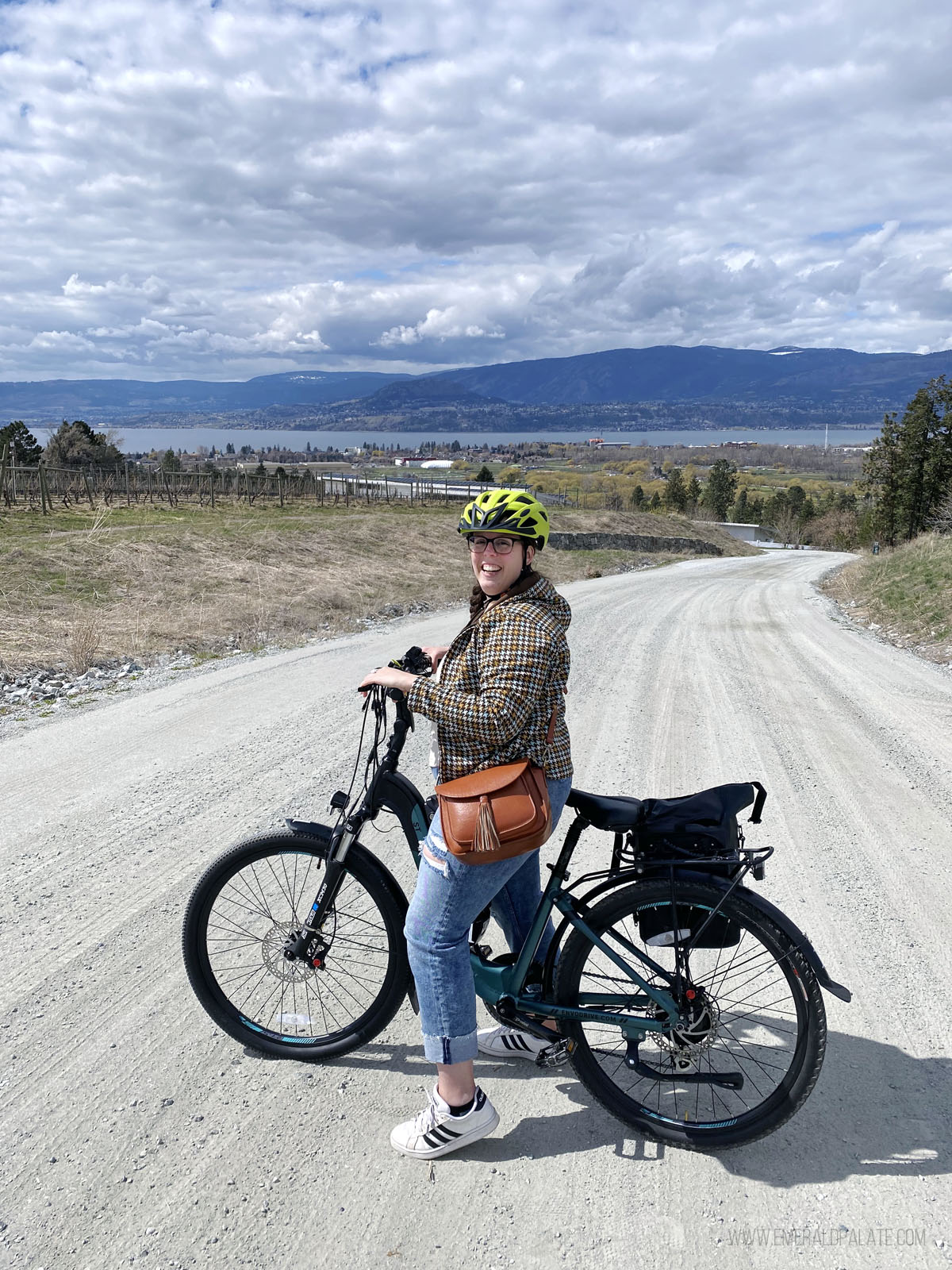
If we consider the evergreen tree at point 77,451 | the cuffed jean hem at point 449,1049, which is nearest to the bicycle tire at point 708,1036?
the cuffed jean hem at point 449,1049

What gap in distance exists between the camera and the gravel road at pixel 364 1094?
2340 millimetres

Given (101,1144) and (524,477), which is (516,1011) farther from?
(524,477)

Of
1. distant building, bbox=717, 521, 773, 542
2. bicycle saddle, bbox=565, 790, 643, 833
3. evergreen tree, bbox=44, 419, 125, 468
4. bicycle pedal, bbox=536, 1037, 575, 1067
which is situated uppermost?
evergreen tree, bbox=44, 419, 125, 468

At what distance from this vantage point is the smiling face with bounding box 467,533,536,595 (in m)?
2.51

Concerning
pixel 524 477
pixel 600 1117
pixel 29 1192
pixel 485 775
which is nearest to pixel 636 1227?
pixel 600 1117

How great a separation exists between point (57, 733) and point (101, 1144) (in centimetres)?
516

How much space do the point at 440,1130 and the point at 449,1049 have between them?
0.28 meters

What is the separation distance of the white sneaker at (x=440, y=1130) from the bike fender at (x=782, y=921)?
3.42ft

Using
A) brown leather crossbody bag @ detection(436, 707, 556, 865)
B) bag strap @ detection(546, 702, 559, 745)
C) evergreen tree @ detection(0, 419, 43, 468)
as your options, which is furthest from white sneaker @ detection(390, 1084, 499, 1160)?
evergreen tree @ detection(0, 419, 43, 468)

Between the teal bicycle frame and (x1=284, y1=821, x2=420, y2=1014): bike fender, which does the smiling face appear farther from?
(x1=284, y1=821, x2=420, y2=1014): bike fender

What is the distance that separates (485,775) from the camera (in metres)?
2.36

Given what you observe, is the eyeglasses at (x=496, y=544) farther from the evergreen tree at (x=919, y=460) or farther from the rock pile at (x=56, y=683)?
the evergreen tree at (x=919, y=460)

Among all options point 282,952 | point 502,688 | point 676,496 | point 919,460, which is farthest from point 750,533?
point 502,688

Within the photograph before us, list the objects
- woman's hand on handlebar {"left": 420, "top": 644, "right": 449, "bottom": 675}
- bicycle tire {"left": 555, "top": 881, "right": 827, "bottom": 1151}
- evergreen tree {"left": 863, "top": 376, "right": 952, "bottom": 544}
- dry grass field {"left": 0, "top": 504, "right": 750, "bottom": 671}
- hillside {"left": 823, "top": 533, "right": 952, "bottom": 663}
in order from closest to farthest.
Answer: bicycle tire {"left": 555, "top": 881, "right": 827, "bottom": 1151} → woman's hand on handlebar {"left": 420, "top": 644, "right": 449, "bottom": 675} → dry grass field {"left": 0, "top": 504, "right": 750, "bottom": 671} → hillside {"left": 823, "top": 533, "right": 952, "bottom": 663} → evergreen tree {"left": 863, "top": 376, "right": 952, "bottom": 544}
